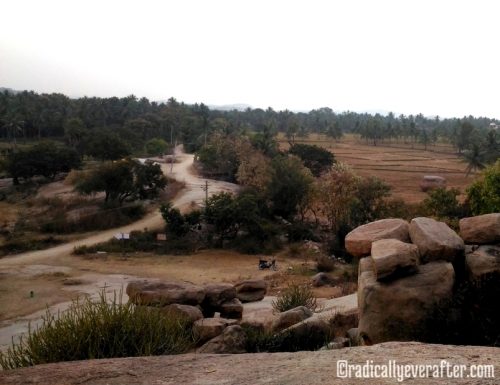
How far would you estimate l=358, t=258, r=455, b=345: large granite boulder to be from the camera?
33.1 ft

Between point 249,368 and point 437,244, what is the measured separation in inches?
248

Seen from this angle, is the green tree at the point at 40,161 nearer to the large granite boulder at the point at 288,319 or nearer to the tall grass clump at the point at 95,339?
the large granite boulder at the point at 288,319

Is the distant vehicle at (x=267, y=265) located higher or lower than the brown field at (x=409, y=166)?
lower

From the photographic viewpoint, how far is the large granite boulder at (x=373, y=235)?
12469mm

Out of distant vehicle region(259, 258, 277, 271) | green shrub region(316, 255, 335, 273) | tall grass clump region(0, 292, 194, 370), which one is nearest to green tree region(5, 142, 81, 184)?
distant vehicle region(259, 258, 277, 271)

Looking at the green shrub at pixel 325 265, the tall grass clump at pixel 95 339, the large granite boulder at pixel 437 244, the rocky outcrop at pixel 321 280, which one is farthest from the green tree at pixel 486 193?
the tall grass clump at pixel 95 339

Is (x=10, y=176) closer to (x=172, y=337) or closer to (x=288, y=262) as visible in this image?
(x=288, y=262)

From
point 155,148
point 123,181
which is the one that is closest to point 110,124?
point 155,148

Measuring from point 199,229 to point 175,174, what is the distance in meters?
26.3

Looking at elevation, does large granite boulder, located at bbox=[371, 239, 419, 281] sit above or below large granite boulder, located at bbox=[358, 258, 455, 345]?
above

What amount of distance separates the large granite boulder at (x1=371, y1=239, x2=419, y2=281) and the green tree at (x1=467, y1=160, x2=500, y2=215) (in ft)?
56.4

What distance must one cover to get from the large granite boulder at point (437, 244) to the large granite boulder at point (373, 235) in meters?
0.74

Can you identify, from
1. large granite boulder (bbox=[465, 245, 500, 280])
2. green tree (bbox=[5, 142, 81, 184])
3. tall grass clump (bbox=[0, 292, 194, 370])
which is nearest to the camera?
tall grass clump (bbox=[0, 292, 194, 370])

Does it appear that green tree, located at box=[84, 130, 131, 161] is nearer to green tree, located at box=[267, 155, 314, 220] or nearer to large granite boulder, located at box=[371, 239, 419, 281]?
green tree, located at box=[267, 155, 314, 220]
